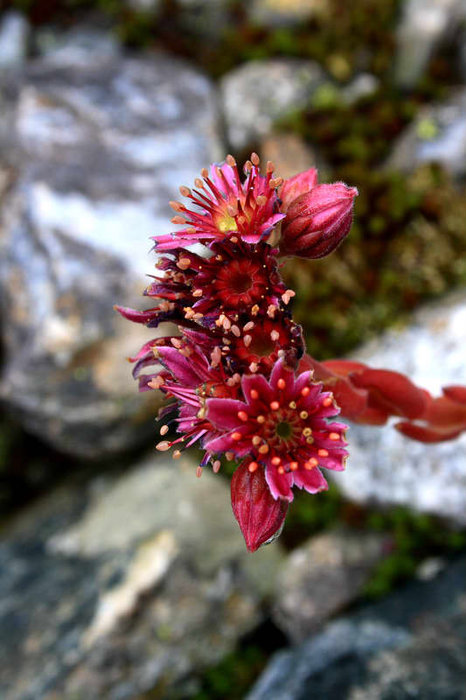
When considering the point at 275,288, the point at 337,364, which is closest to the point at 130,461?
the point at 337,364

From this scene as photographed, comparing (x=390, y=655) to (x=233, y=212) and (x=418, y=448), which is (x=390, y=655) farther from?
(x=233, y=212)

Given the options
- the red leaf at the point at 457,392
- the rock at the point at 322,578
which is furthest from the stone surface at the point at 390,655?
the red leaf at the point at 457,392

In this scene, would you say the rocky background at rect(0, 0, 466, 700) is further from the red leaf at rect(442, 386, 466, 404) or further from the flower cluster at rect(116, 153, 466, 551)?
the flower cluster at rect(116, 153, 466, 551)

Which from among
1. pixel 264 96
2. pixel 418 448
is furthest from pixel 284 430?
pixel 264 96

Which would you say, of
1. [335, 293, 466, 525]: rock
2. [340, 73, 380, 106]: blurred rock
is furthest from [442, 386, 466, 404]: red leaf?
[340, 73, 380, 106]: blurred rock

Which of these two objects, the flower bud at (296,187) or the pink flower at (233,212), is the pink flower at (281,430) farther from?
the flower bud at (296,187)

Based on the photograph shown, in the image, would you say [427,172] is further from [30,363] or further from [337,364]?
[30,363]
